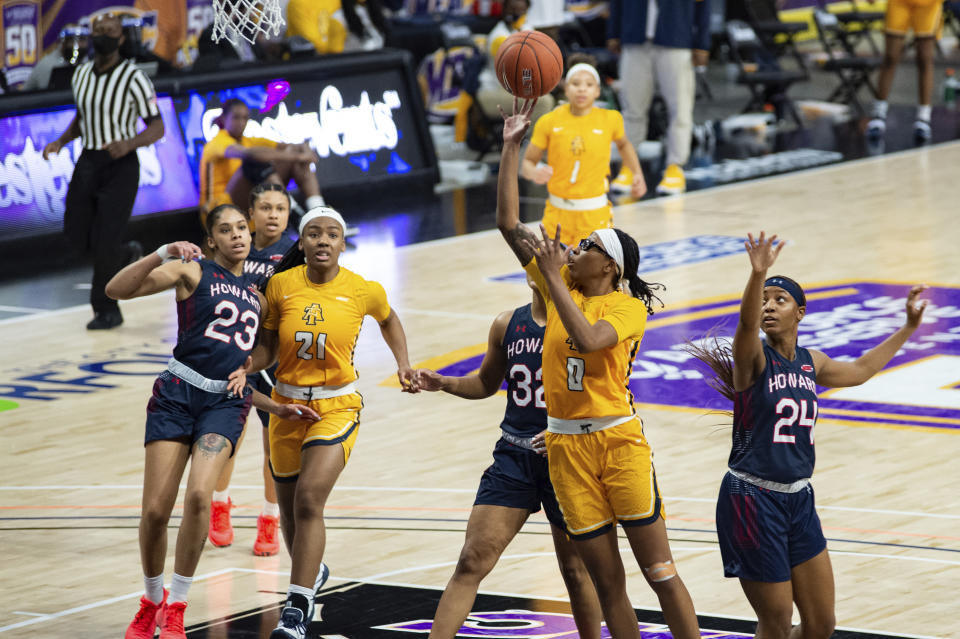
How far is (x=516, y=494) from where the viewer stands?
6.00 meters

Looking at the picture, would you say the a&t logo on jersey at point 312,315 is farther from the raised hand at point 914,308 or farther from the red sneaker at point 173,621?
the raised hand at point 914,308

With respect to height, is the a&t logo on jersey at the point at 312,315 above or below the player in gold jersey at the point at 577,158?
above

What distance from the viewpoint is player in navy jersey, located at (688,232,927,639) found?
5.44 meters

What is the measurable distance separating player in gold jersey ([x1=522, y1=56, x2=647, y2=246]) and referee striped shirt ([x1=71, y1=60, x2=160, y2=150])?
325 centimetres

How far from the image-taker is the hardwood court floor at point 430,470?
704cm

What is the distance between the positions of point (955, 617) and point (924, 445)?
9.11ft

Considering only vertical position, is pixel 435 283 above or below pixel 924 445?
below

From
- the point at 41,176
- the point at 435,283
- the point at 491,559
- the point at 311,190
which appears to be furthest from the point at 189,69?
the point at 491,559

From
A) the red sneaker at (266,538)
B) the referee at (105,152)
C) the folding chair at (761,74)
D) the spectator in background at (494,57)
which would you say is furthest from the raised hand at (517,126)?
the folding chair at (761,74)

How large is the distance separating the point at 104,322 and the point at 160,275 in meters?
6.34

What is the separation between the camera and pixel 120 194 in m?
12.7

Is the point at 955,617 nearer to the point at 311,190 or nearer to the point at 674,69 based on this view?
the point at 311,190

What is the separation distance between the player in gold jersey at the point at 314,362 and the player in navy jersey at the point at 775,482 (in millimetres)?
A: 1552

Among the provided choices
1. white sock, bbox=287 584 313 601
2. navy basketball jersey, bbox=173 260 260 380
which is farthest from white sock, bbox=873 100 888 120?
white sock, bbox=287 584 313 601
